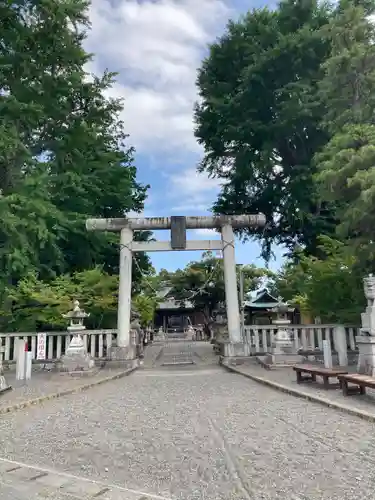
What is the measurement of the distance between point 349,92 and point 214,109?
38.1 ft

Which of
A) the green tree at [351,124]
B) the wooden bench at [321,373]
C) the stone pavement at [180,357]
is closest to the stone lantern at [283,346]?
the wooden bench at [321,373]

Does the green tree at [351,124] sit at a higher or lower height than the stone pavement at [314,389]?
higher

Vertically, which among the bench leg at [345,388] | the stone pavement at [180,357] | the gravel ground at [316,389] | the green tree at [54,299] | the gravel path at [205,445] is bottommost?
the gravel path at [205,445]

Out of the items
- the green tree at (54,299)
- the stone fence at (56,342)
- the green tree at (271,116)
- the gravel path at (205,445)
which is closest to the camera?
the gravel path at (205,445)

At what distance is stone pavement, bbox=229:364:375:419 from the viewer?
6123mm

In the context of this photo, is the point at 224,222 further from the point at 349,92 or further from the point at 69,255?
the point at 69,255

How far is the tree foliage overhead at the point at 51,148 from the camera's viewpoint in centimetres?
1389

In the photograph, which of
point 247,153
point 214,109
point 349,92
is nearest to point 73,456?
point 349,92

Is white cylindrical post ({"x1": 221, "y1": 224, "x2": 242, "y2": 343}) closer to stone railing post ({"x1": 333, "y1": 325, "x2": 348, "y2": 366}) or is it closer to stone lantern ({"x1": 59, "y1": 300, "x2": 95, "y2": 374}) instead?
stone railing post ({"x1": 333, "y1": 325, "x2": 348, "y2": 366})

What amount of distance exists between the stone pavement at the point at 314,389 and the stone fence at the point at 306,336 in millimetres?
1682

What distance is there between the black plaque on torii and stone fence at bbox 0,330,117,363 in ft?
11.5

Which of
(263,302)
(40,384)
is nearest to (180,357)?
(263,302)

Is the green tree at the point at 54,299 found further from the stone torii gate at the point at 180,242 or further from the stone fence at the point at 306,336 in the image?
the stone fence at the point at 306,336

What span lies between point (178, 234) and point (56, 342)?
5313mm
